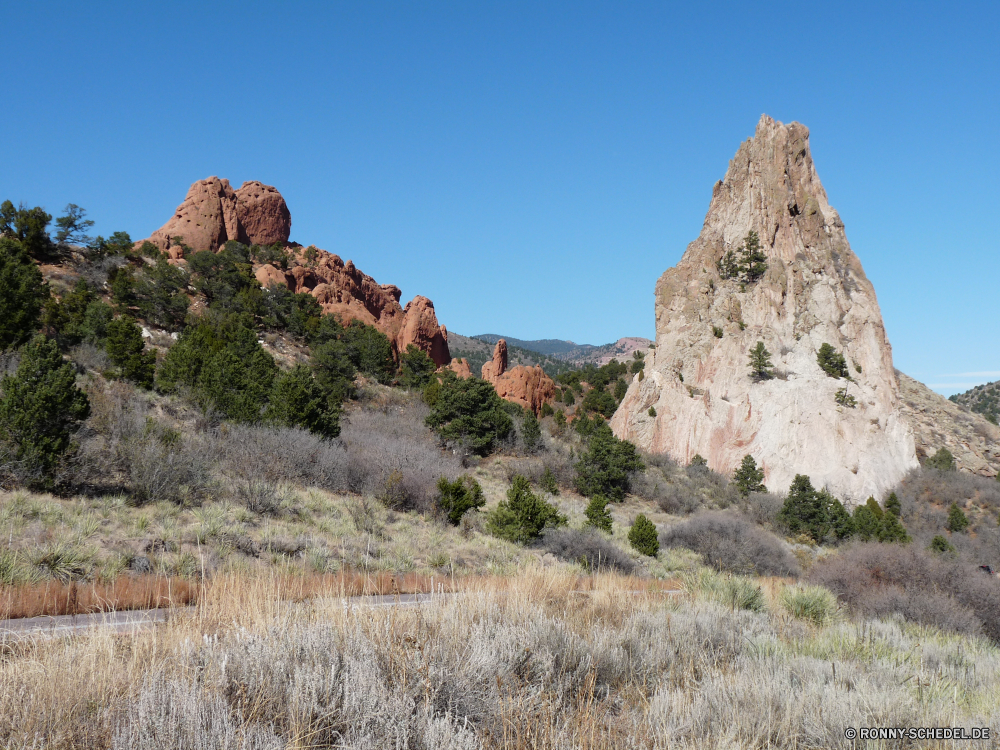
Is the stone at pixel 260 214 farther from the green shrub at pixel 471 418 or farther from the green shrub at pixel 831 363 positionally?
the green shrub at pixel 831 363

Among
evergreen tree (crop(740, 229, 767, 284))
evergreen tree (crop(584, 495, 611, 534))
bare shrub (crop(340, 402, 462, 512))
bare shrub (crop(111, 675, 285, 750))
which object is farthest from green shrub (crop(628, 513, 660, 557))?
evergreen tree (crop(740, 229, 767, 284))

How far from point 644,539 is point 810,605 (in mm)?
9225

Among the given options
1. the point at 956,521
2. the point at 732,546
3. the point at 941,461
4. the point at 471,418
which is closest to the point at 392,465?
the point at 732,546

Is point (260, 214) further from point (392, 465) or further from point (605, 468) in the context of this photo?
point (392, 465)

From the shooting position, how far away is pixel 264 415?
66.4ft

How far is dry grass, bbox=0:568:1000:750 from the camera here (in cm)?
261

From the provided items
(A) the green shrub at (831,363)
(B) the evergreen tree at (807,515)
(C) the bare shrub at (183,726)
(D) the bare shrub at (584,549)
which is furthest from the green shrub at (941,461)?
(C) the bare shrub at (183,726)

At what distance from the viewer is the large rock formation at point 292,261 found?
174 ft

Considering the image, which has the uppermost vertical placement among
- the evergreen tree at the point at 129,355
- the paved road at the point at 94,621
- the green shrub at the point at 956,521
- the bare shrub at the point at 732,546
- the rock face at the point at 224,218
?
the rock face at the point at 224,218

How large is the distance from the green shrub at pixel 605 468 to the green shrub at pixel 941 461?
26.2m

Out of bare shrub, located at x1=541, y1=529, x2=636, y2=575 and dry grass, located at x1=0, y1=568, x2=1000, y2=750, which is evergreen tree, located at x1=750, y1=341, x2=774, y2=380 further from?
dry grass, located at x1=0, y1=568, x2=1000, y2=750

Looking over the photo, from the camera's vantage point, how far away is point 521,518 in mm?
15430

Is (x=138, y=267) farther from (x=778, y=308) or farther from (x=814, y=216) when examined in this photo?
(x=814, y=216)

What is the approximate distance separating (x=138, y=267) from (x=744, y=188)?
51957mm
